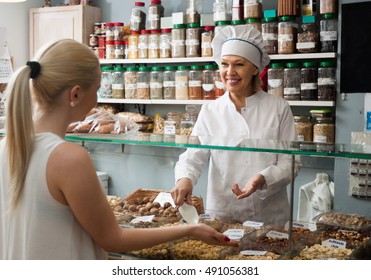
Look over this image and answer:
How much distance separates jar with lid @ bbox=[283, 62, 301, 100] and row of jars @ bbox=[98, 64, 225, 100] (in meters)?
0.44

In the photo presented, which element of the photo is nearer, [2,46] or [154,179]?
[154,179]

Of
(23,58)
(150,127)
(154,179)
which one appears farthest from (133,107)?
(154,179)

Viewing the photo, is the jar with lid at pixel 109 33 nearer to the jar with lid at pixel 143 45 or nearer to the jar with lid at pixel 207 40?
the jar with lid at pixel 143 45

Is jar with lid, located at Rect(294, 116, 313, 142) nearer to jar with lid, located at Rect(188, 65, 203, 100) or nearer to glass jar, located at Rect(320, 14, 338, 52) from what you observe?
glass jar, located at Rect(320, 14, 338, 52)

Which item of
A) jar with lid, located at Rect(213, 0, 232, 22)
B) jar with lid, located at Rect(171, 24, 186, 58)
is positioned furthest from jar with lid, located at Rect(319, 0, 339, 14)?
jar with lid, located at Rect(171, 24, 186, 58)

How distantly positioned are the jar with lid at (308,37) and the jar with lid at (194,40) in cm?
72

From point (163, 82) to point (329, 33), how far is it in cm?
123

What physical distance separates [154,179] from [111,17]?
2506 mm

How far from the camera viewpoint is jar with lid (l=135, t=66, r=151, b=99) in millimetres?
3959

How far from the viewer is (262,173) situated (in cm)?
200

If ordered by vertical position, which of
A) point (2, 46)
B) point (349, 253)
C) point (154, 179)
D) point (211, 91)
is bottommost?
point (349, 253)

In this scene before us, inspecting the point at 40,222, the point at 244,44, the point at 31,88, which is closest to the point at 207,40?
the point at 244,44
